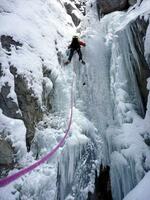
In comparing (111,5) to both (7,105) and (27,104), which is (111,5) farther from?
(7,105)

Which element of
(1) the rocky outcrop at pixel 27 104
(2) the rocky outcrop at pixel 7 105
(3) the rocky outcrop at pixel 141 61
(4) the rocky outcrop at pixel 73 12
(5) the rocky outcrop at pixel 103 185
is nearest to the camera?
(2) the rocky outcrop at pixel 7 105

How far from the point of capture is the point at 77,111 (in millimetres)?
6148

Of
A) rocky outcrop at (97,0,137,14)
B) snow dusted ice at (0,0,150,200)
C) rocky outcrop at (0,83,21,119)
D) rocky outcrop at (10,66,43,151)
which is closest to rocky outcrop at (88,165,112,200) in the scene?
snow dusted ice at (0,0,150,200)

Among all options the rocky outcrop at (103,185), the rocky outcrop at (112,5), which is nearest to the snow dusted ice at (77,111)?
the rocky outcrop at (103,185)

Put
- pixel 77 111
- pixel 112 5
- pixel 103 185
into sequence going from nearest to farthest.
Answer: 1. pixel 103 185
2. pixel 77 111
3. pixel 112 5

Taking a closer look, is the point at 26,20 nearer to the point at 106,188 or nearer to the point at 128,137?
the point at 128,137

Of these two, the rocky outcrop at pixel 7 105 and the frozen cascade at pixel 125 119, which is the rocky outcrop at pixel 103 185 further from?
the rocky outcrop at pixel 7 105

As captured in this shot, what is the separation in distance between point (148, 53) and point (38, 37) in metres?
2.89

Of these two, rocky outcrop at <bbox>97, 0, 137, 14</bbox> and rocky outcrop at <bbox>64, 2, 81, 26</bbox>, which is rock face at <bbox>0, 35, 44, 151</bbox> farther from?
rocky outcrop at <bbox>97, 0, 137, 14</bbox>

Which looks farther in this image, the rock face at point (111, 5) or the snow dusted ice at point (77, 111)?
the rock face at point (111, 5)

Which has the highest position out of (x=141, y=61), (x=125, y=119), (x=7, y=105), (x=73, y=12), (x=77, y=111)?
(x=73, y=12)

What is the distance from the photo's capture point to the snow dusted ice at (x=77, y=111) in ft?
15.1

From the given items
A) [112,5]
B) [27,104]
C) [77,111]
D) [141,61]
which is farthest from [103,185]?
[112,5]

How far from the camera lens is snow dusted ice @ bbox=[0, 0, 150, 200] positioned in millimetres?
4590
